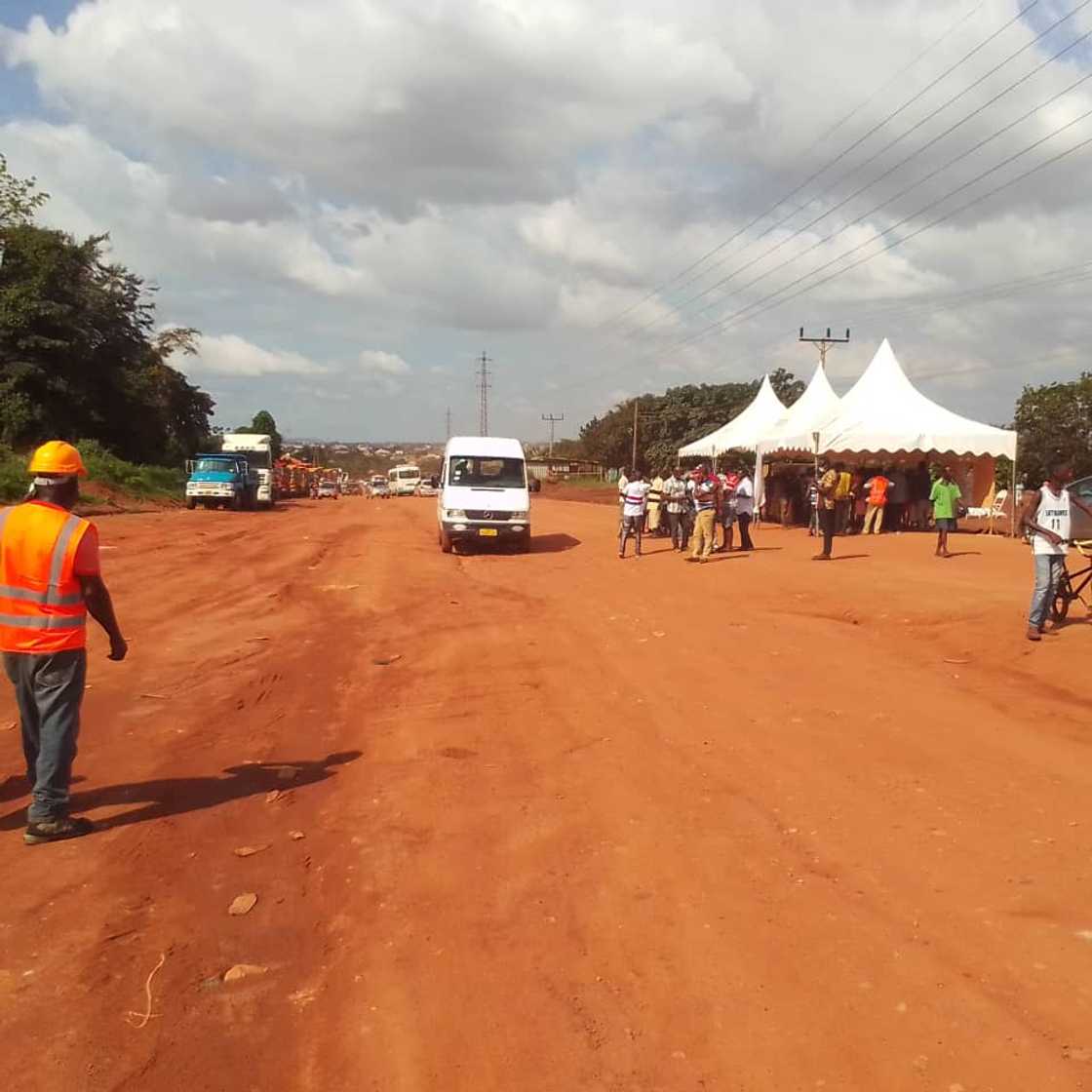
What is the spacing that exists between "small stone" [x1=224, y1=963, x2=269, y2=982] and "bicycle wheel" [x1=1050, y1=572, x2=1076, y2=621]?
9.01 metres

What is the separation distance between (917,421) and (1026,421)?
74.2 feet

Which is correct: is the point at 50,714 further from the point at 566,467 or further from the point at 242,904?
the point at 566,467

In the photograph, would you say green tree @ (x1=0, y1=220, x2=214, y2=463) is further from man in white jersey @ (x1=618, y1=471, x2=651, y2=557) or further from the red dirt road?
the red dirt road

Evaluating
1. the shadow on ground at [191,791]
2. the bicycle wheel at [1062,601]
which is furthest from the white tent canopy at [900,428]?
the shadow on ground at [191,791]

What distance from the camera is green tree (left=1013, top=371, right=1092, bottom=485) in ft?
137

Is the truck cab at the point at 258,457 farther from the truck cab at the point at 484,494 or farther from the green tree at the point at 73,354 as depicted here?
the truck cab at the point at 484,494

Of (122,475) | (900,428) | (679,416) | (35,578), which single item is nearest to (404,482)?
(679,416)

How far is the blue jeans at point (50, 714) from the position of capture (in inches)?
193

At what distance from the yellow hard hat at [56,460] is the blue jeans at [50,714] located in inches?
35.7

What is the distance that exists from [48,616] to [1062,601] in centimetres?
960

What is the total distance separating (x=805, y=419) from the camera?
28078mm

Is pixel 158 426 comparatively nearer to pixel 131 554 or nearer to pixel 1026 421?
pixel 131 554

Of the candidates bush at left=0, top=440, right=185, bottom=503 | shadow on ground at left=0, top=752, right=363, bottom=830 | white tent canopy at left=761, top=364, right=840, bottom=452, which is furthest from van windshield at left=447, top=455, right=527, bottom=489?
bush at left=0, top=440, right=185, bottom=503

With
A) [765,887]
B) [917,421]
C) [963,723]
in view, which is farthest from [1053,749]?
[917,421]
